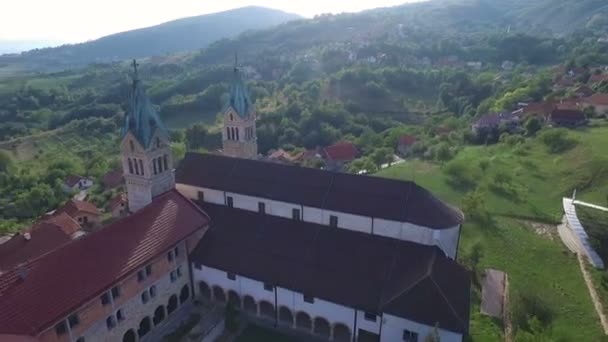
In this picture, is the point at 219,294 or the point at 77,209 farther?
the point at 77,209

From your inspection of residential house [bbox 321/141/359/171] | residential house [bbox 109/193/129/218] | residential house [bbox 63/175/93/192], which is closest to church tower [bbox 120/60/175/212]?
residential house [bbox 109/193/129/218]

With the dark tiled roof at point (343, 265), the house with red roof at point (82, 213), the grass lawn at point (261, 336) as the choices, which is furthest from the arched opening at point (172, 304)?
the house with red roof at point (82, 213)

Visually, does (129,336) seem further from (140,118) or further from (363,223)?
(363,223)

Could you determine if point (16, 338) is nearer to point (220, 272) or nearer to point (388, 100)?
point (220, 272)

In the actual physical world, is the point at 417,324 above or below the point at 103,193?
above

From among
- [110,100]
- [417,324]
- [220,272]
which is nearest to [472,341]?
[417,324]

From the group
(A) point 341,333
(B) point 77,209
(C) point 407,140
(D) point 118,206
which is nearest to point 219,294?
(A) point 341,333

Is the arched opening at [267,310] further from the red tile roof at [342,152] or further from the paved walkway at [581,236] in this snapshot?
the red tile roof at [342,152]
